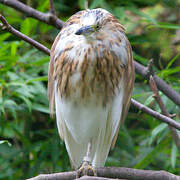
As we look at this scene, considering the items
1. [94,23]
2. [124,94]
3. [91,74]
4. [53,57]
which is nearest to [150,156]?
[124,94]

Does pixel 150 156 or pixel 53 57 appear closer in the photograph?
pixel 53 57

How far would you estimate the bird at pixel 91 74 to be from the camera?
248 cm

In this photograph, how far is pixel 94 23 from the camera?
7.57 feet

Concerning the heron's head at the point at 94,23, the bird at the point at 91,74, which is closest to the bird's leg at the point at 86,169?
the bird at the point at 91,74

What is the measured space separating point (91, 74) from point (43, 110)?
695 mm

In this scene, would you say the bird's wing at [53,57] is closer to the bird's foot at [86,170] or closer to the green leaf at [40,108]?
the green leaf at [40,108]

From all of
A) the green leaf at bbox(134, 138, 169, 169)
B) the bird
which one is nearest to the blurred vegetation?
the green leaf at bbox(134, 138, 169, 169)

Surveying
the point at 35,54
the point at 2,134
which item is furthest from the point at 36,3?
the point at 2,134

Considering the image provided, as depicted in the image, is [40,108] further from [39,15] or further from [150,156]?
[150,156]

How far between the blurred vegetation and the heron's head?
1.86 ft

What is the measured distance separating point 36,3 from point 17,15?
0.29m

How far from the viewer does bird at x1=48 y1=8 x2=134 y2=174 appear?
2.48 metres

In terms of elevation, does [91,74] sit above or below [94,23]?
below

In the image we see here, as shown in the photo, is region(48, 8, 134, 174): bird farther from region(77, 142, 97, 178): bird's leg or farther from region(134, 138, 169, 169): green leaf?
region(134, 138, 169, 169): green leaf
